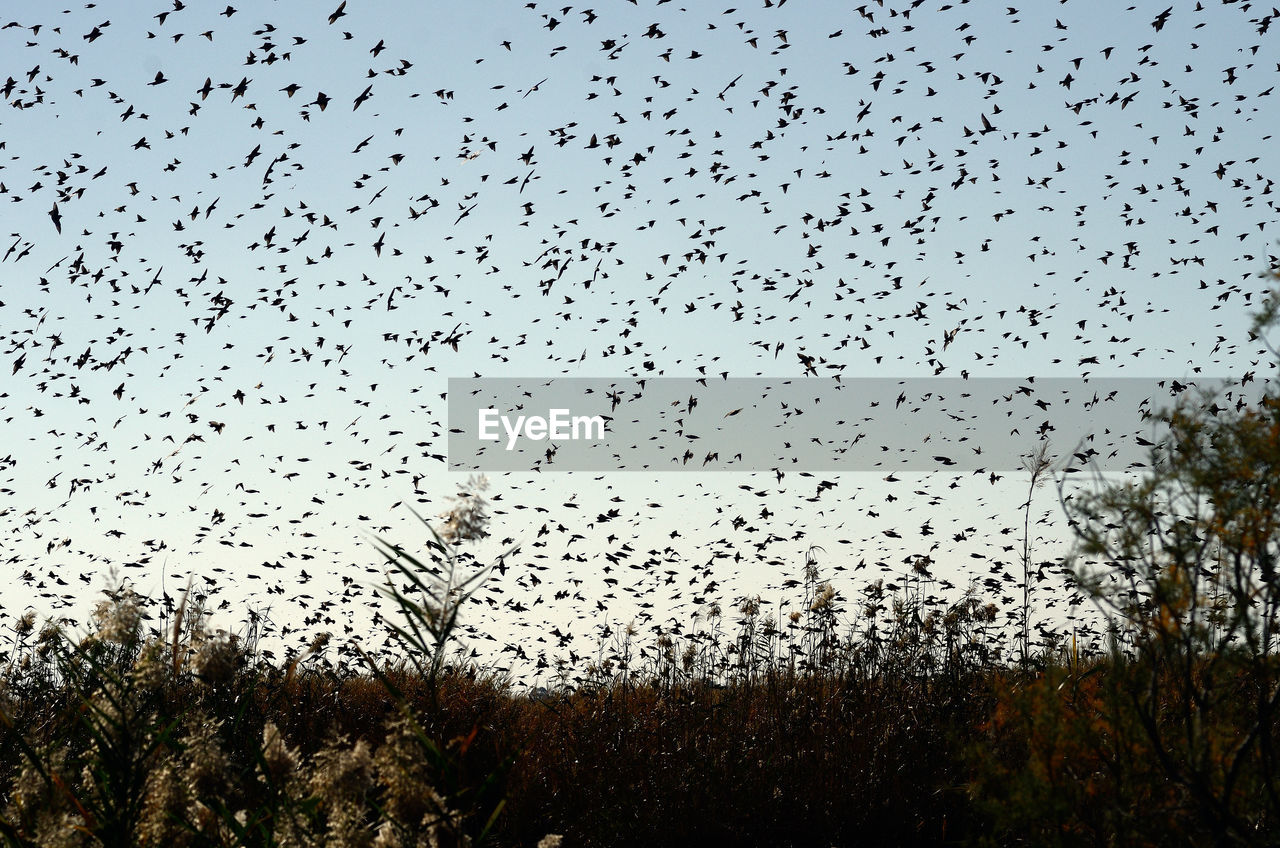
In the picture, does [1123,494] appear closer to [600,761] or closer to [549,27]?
[600,761]

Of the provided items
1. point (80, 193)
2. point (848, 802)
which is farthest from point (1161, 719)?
point (80, 193)

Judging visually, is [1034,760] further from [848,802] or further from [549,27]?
[549,27]

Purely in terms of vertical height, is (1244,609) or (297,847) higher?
(1244,609)

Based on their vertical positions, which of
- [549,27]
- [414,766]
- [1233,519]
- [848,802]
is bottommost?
[848,802]

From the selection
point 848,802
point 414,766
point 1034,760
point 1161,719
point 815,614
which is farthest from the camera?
point 815,614

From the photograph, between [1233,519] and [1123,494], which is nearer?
[1233,519]

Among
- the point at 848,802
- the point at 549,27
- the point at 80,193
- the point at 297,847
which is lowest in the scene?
the point at 848,802

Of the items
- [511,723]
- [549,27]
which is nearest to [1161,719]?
[511,723]

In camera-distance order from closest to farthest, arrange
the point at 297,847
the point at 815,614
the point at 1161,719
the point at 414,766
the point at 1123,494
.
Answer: the point at 414,766 → the point at 297,847 → the point at 1123,494 → the point at 1161,719 → the point at 815,614

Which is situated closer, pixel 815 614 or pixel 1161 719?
pixel 1161 719
